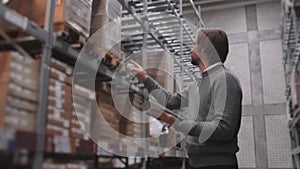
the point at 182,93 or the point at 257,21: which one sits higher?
the point at 257,21

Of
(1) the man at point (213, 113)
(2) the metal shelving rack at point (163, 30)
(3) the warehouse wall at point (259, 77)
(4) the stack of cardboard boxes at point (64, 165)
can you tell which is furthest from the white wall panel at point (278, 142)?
(4) the stack of cardboard boxes at point (64, 165)

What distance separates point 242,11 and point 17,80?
8.71 metres

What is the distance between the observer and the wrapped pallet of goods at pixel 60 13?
8.48 ft

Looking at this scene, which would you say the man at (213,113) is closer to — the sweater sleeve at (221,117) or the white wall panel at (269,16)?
the sweater sleeve at (221,117)

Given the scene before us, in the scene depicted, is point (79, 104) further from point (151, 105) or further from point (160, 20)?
point (160, 20)

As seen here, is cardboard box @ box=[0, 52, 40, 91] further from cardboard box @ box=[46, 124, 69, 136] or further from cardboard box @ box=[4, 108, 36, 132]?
cardboard box @ box=[46, 124, 69, 136]

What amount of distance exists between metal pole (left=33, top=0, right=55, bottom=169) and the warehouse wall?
6999 millimetres

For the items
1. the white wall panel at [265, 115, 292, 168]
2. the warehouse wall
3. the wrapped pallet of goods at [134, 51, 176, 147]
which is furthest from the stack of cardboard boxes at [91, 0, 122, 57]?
the white wall panel at [265, 115, 292, 168]

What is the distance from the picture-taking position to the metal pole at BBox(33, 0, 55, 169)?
208 centimetres

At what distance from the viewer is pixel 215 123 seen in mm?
2436

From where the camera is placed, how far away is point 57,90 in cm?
247

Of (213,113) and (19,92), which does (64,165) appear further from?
(213,113)

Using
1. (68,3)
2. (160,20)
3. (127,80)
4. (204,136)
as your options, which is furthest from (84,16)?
(160,20)

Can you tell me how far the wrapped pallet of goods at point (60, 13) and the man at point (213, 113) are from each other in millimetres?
1026
